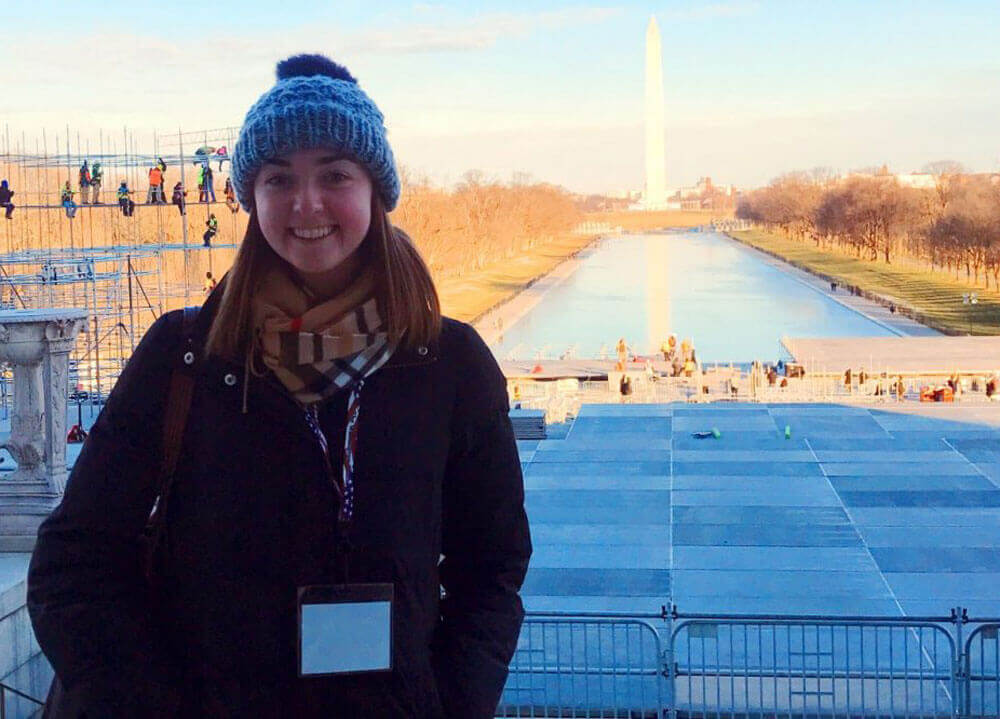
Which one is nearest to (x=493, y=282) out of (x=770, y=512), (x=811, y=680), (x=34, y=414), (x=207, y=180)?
(x=207, y=180)

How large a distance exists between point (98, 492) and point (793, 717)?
6311mm

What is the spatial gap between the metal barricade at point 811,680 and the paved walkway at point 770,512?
214cm

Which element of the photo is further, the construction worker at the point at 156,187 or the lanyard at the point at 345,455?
the construction worker at the point at 156,187

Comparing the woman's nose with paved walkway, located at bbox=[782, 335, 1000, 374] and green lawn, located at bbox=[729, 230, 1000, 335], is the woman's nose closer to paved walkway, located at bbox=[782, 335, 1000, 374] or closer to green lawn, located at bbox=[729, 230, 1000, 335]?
paved walkway, located at bbox=[782, 335, 1000, 374]

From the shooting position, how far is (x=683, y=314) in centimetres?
4847

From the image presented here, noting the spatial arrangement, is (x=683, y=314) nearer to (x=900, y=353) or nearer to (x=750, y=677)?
(x=900, y=353)

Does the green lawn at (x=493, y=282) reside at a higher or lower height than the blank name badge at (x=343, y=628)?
lower

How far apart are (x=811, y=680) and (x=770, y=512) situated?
21.5 ft

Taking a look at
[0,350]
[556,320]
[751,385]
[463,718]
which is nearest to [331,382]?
[463,718]

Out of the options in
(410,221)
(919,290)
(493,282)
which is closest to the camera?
(919,290)

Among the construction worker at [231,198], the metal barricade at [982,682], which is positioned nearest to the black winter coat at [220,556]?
the construction worker at [231,198]

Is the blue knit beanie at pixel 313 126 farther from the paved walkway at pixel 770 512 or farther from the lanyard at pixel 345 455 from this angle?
the paved walkway at pixel 770 512

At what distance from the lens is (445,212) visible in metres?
80.7

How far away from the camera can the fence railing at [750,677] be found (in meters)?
7.31
